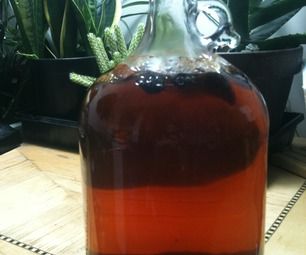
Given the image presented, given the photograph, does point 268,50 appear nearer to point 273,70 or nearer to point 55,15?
point 273,70

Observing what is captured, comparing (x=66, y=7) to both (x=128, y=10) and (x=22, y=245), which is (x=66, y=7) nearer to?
(x=128, y=10)

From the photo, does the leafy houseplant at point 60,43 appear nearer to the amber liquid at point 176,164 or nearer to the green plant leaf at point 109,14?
the green plant leaf at point 109,14

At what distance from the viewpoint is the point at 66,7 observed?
2.34 ft

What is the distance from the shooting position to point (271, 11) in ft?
1.93

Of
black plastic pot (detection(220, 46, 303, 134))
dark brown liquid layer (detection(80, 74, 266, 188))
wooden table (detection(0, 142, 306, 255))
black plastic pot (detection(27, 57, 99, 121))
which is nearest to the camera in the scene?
dark brown liquid layer (detection(80, 74, 266, 188))

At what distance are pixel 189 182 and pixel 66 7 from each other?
482 mm

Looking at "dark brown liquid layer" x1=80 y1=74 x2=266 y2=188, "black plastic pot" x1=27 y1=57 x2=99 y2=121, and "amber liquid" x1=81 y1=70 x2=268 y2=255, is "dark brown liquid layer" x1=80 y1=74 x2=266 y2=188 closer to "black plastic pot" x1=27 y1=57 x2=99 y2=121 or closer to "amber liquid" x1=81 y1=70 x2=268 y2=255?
"amber liquid" x1=81 y1=70 x2=268 y2=255

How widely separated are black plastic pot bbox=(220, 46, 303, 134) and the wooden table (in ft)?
0.23

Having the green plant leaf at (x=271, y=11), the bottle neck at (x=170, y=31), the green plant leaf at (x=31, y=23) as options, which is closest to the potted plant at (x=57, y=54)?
the green plant leaf at (x=31, y=23)

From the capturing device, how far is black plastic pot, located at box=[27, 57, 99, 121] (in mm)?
689

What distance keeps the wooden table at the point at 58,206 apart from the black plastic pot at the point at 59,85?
0.07 metres

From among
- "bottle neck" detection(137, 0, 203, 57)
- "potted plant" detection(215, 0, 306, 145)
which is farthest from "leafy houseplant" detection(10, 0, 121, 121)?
"bottle neck" detection(137, 0, 203, 57)

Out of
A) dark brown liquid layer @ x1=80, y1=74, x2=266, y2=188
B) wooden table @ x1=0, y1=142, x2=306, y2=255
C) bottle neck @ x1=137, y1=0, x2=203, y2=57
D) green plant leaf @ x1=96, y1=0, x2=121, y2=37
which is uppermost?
bottle neck @ x1=137, y1=0, x2=203, y2=57

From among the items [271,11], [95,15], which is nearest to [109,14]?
[95,15]
